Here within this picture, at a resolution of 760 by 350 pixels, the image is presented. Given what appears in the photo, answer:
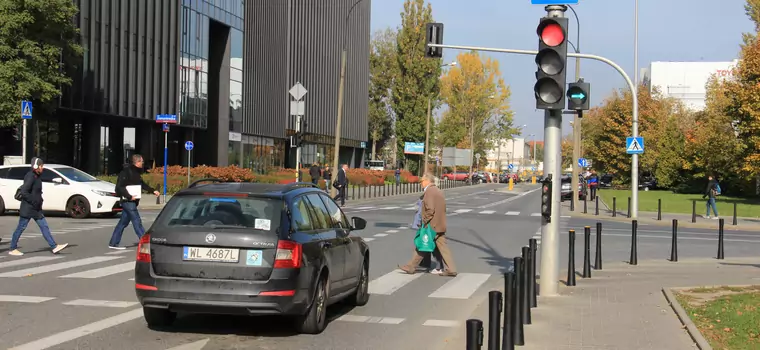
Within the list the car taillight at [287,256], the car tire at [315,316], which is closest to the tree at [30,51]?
the car tire at [315,316]

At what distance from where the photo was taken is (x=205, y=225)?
7684 millimetres

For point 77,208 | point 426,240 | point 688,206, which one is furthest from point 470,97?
point 426,240

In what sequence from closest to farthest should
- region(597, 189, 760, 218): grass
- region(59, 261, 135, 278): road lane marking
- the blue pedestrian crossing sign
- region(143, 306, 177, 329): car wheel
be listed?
region(143, 306, 177, 329): car wheel < region(59, 261, 135, 278): road lane marking < the blue pedestrian crossing sign < region(597, 189, 760, 218): grass

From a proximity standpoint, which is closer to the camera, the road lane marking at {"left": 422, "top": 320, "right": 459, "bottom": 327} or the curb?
the curb

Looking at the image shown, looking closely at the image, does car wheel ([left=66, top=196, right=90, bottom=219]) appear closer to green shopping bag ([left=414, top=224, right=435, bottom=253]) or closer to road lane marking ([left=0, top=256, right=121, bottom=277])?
road lane marking ([left=0, top=256, right=121, bottom=277])

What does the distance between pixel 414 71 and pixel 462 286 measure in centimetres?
6921

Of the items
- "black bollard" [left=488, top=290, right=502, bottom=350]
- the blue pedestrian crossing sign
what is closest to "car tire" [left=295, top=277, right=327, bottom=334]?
"black bollard" [left=488, top=290, right=502, bottom=350]

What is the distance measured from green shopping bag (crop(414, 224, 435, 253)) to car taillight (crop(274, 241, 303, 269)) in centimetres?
540

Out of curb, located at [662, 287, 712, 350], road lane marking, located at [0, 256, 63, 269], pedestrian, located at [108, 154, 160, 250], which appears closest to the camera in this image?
curb, located at [662, 287, 712, 350]

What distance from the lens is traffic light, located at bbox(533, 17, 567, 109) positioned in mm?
10125

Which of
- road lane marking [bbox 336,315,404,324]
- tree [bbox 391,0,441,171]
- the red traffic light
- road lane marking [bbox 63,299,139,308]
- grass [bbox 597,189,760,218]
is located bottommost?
grass [bbox 597,189,760,218]

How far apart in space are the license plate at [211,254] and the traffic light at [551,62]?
15.0 ft

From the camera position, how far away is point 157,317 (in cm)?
800

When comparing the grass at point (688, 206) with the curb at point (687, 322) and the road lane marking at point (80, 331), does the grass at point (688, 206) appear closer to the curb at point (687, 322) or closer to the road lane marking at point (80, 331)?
the curb at point (687, 322)
